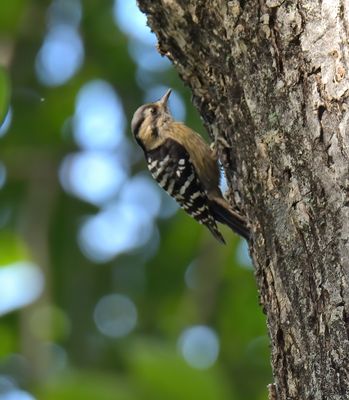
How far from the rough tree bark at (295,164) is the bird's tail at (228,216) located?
1.09m

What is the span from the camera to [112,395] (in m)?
3.98

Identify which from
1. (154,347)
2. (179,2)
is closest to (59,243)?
(154,347)

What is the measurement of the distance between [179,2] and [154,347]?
147 cm

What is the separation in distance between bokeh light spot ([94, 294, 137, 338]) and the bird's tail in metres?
2.20

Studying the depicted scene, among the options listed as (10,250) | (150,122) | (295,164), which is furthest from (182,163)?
(295,164)

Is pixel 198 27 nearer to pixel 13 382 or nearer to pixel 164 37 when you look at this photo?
pixel 164 37

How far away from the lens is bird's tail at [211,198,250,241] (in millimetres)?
4555

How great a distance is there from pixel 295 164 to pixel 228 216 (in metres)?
1.97

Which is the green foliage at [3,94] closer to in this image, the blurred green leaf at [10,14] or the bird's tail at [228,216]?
the bird's tail at [228,216]

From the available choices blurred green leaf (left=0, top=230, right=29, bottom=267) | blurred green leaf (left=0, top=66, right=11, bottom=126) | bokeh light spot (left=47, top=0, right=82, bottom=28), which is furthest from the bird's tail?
bokeh light spot (left=47, top=0, right=82, bottom=28)

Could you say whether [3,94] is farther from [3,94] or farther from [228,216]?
[228,216]

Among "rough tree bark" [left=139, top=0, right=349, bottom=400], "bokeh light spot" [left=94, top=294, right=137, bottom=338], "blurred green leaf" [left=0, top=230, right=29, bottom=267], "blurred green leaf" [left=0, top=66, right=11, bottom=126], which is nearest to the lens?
"rough tree bark" [left=139, top=0, right=349, bottom=400]

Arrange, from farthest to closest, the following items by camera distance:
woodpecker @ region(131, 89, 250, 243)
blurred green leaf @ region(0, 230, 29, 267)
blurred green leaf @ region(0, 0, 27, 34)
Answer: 1. blurred green leaf @ region(0, 0, 27, 34)
2. blurred green leaf @ region(0, 230, 29, 267)
3. woodpecker @ region(131, 89, 250, 243)

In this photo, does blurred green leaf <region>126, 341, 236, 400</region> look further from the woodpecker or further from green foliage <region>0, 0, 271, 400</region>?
green foliage <region>0, 0, 271, 400</region>
